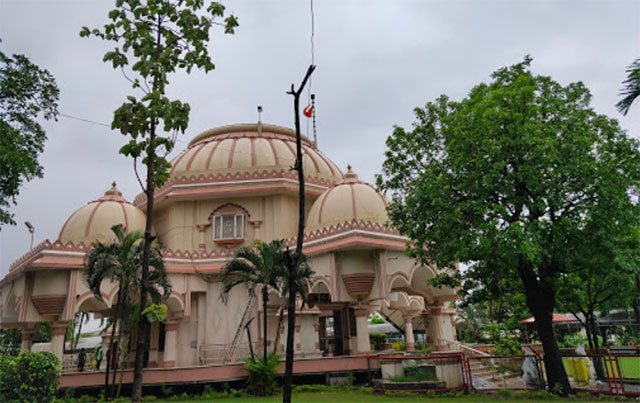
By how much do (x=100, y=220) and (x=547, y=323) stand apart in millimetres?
16578

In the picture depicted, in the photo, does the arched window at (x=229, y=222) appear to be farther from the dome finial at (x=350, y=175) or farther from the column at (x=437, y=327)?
the column at (x=437, y=327)

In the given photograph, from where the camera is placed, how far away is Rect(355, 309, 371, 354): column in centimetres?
1566

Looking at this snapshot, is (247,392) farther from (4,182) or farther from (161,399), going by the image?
(4,182)

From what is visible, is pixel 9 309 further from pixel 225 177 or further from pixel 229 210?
pixel 225 177

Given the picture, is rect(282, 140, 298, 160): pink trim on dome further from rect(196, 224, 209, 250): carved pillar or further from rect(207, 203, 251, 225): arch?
rect(196, 224, 209, 250): carved pillar

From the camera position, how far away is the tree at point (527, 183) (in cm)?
1041

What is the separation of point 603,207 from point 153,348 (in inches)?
697

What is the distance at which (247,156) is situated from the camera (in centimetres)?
2231

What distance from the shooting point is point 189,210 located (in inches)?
829

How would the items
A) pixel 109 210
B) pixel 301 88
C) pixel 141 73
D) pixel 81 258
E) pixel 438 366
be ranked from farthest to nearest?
pixel 109 210
pixel 81 258
pixel 438 366
pixel 301 88
pixel 141 73

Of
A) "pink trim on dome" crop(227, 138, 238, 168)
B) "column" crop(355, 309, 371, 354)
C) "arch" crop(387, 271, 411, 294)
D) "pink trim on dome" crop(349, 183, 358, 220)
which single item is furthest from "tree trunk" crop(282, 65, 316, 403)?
"pink trim on dome" crop(227, 138, 238, 168)

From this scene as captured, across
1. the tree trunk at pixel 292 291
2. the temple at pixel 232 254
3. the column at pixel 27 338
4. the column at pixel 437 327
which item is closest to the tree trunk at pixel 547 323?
the temple at pixel 232 254

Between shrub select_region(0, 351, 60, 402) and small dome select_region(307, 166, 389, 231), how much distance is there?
1077cm

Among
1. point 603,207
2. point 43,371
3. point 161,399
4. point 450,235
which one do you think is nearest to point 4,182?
point 43,371
